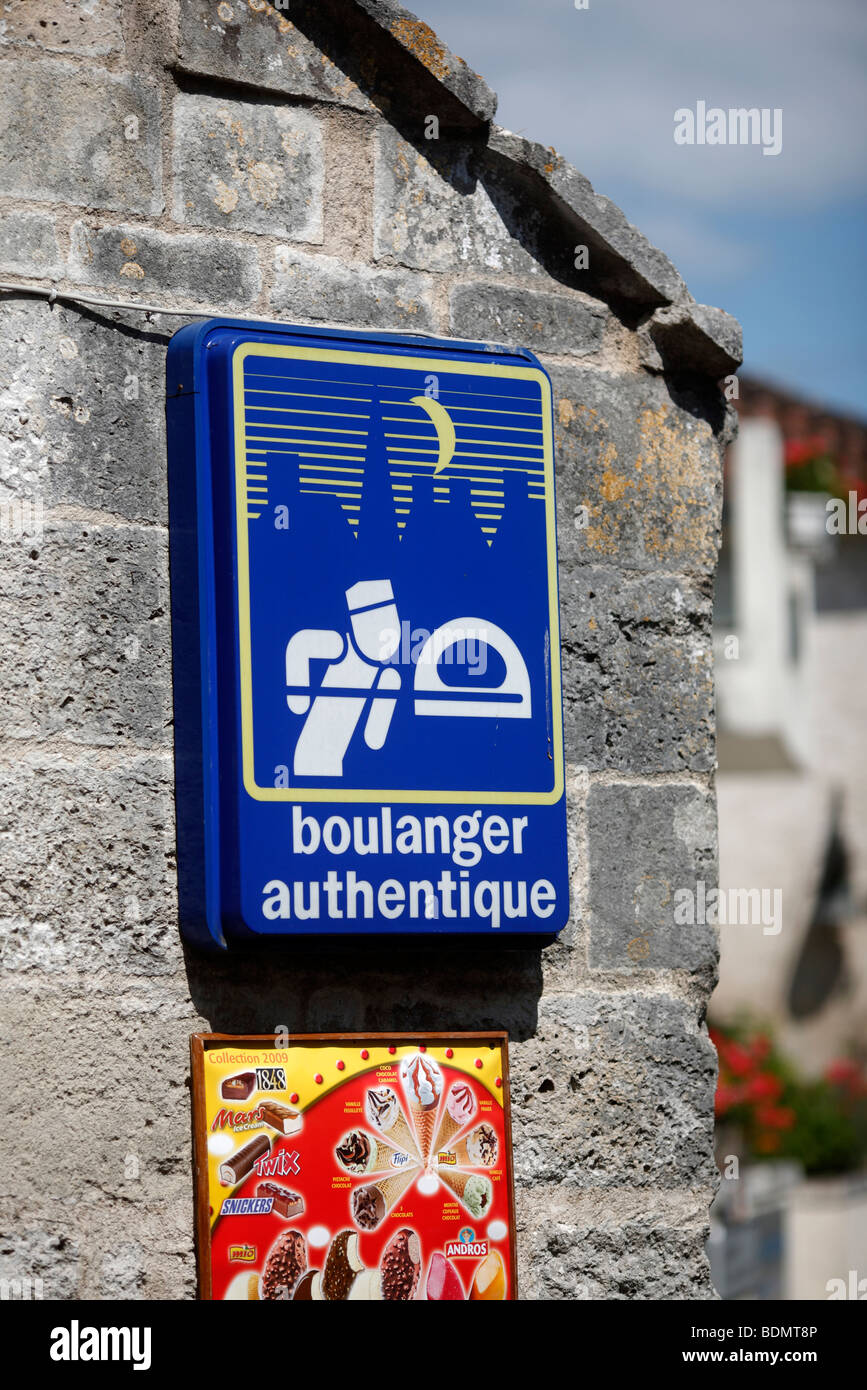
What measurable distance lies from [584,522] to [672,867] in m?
0.60

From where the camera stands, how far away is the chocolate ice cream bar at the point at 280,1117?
2.61m

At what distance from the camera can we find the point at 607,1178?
293 centimetres

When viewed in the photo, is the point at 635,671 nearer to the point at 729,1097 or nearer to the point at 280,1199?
the point at 280,1199

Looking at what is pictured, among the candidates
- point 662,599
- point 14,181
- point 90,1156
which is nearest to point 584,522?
point 662,599

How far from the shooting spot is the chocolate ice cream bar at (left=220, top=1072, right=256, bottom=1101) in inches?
103

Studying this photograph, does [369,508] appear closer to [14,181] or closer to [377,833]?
[377,833]

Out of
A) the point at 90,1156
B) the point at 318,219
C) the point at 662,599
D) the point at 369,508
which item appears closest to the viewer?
the point at 90,1156

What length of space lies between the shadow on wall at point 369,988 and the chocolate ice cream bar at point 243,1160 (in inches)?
6.8

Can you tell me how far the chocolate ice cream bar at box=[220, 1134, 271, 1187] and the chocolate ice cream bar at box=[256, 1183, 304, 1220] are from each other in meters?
0.03

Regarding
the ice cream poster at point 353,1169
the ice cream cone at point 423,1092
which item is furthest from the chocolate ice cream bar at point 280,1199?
the ice cream cone at point 423,1092

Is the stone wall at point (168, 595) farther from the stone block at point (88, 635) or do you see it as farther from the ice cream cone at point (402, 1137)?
the ice cream cone at point (402, 1137)

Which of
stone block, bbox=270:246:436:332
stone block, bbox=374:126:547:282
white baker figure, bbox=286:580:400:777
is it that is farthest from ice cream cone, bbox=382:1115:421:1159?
stone block, bbox=374:126:547:282

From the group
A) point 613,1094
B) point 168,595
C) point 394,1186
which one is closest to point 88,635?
point 168,595

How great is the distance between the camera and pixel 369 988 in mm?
2793
